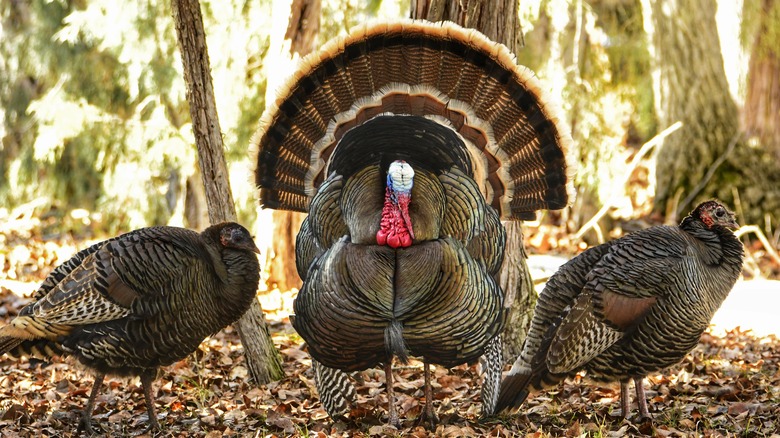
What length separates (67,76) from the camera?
12625mm

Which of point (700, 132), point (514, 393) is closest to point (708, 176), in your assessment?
point (700, 132)

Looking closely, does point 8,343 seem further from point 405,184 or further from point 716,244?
point 716,244

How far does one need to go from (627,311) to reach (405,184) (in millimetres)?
1448

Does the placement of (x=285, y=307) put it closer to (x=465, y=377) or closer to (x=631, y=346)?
(x=465, y=377)

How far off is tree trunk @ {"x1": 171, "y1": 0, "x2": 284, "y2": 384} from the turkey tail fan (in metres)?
0.26

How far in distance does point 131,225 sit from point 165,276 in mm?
6530

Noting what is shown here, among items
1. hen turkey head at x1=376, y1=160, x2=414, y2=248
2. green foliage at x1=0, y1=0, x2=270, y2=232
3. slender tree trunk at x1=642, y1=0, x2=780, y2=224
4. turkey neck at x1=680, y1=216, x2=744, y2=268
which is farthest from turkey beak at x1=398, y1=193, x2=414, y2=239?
slender tree trunk at x1=642, y1=0, x2=780, y2=224

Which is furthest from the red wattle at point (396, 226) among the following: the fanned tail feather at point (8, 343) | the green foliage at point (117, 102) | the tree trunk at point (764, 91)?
the tree trunk at point (764, 91)

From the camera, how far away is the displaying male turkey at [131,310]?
189 inches

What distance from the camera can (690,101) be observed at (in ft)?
38.7

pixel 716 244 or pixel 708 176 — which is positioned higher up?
pixel 708 176

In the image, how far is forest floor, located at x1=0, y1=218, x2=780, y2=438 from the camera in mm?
4781

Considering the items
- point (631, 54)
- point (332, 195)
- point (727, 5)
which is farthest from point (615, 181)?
point (332, 195)

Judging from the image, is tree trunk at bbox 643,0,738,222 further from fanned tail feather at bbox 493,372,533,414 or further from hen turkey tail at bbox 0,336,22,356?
hen turkey tail at bbox 0,336,22,356
